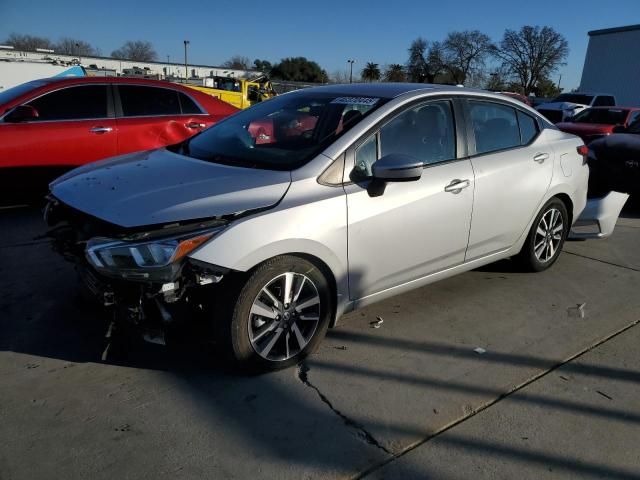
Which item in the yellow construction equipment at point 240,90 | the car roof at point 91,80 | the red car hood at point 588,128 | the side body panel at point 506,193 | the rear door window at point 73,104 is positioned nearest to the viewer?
the side body panel at point 506,193

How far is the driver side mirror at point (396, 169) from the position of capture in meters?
2.95

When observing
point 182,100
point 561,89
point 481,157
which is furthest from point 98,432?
point 561,89

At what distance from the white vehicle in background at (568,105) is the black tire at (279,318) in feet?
52.3

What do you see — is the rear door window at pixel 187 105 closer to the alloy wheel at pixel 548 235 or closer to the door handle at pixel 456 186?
the door handle at pixel 456 186

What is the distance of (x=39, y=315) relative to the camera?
3533 millimetres

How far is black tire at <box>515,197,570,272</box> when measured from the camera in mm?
4352

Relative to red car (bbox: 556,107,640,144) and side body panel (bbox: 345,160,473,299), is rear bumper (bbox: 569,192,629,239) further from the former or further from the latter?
red car (bbox: 556,107,640,144)

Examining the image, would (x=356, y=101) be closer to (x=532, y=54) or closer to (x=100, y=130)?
(x=100, y=130)

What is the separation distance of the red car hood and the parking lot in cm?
866

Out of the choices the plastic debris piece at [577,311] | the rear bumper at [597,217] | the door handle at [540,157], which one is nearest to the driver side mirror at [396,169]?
the door handle at [540,157]

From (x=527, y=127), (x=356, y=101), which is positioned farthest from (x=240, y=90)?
(x=356, y=101)

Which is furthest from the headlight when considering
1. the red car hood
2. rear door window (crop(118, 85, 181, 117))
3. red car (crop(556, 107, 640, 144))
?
red car (crop(556, 107, 640, 144))

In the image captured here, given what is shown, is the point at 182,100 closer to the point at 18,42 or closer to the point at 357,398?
the point at 357,398

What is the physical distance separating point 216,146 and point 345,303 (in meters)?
1.44
